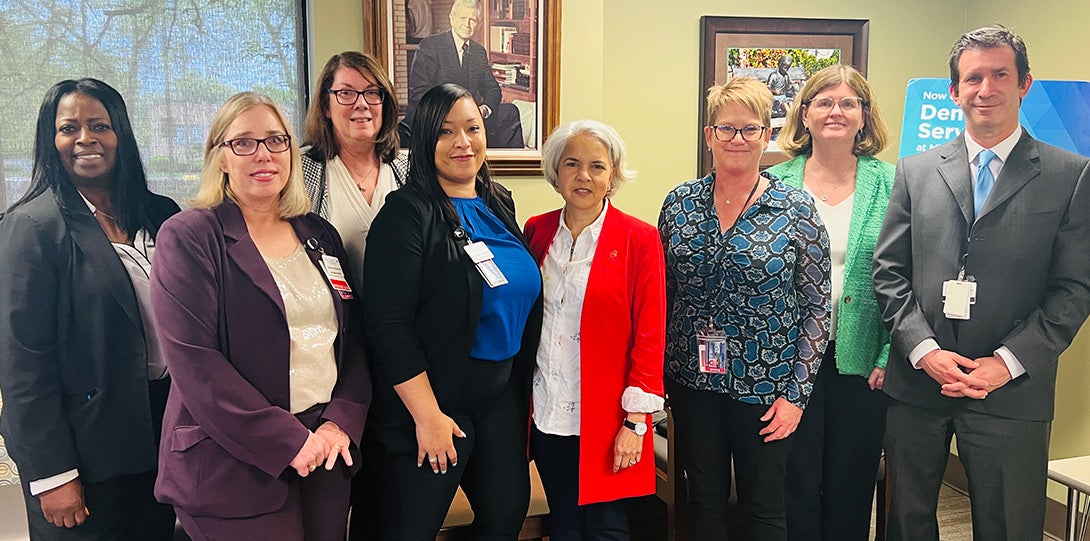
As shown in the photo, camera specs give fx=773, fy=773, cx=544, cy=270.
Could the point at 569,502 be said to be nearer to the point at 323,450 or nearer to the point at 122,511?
the point at 323,450

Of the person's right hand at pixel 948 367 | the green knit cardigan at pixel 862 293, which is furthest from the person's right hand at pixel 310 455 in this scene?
the person's right hand at pixel 948 367

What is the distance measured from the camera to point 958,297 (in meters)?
2.16

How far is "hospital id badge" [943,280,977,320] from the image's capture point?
2.15 m

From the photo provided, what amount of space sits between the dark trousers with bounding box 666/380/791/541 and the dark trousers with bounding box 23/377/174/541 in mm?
1465

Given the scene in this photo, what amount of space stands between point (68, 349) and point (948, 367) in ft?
7.74

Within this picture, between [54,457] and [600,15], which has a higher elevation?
[600,15]

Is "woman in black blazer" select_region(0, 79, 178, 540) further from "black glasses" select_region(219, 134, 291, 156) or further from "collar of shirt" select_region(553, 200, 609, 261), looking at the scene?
A: "collar of shirt" select_region(553, 200, 609, 261)

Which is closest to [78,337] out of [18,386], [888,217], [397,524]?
[18,386]

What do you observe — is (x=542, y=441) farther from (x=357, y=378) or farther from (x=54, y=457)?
(x=54, y=457)

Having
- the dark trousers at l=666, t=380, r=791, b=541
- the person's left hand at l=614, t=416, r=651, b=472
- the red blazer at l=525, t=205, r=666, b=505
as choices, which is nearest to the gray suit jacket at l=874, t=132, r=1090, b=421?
the dark trousers at l=666, t=380, r=791, b=541

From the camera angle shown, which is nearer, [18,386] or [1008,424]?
[18,386]

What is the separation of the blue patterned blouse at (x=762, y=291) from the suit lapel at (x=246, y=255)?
1.11 meters

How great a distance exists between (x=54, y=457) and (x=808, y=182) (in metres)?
2.27

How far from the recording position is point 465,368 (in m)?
1.96
